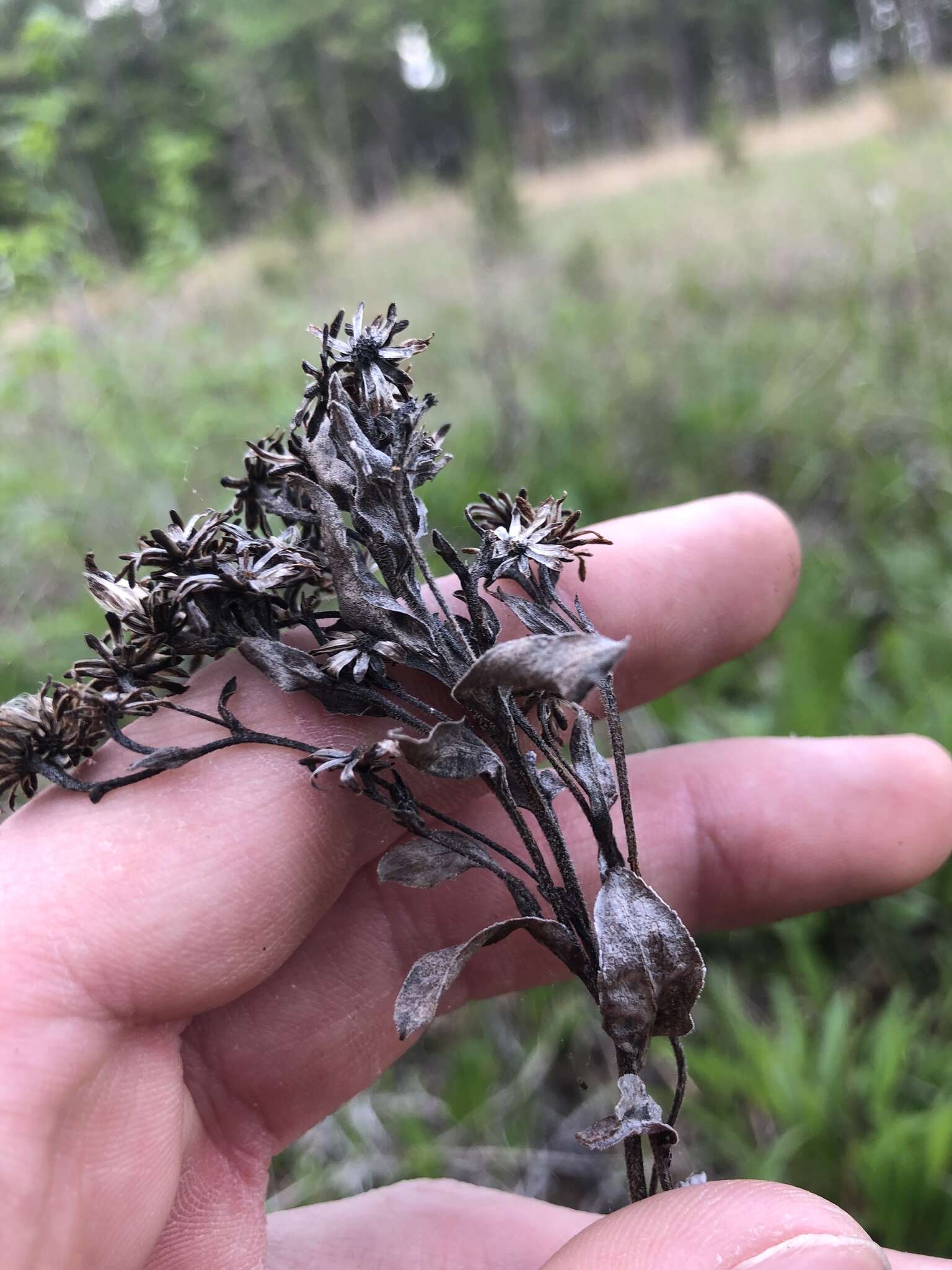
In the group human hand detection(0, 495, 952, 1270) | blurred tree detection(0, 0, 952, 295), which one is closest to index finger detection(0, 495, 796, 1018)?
human hand detection(0, 495, 952, 1270)

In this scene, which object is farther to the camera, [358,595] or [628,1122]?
[358,595]

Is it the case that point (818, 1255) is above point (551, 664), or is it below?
below

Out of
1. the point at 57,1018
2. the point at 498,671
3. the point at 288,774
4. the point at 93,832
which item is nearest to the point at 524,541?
the point at 498,671

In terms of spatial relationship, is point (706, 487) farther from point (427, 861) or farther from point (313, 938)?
point (427, 861)

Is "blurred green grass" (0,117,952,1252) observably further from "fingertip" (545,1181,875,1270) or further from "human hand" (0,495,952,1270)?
"fingertip" (545,1181,875,1270)

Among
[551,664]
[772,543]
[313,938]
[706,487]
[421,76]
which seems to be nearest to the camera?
[551,664]

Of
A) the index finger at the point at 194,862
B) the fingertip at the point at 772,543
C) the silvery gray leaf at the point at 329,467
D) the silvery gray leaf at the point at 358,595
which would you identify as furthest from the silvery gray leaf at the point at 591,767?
the fingertip at the point at 772,543

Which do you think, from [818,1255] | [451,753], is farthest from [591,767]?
[818,1255]
